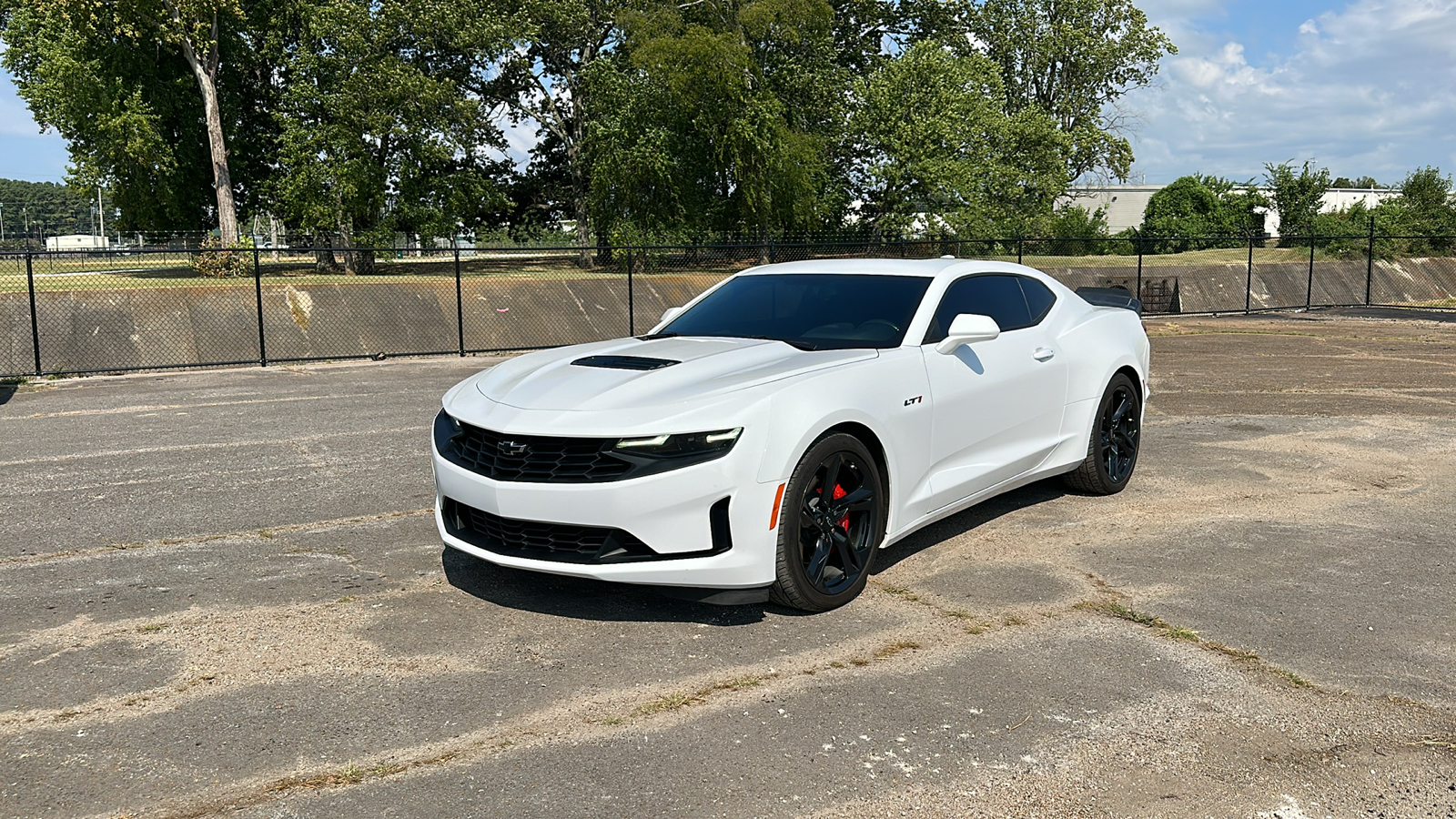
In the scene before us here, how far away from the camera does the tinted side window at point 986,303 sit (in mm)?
5625

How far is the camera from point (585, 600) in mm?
4965

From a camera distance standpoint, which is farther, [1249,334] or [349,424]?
[1249,334]

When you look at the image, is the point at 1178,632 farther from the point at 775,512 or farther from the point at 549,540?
the point at 549,540

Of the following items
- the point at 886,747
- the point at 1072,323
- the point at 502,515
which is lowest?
the point at 886,747

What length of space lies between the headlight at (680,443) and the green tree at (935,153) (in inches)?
1373

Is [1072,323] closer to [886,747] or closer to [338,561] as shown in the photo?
[886,747]

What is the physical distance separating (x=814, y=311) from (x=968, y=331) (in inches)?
35.3

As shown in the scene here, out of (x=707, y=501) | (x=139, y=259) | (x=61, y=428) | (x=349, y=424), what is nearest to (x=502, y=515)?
(x=707, y=501)

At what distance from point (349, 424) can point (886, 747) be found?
8016 millimetres

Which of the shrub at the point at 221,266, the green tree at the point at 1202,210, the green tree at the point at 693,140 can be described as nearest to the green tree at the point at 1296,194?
the green tree at the point at 1202,210

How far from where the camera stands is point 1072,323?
663 cm

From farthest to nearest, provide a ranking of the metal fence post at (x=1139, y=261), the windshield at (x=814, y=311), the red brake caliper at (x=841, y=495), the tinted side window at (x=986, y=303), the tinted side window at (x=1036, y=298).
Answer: the metal fence post at (x=1139, y=261) → the tinted side window at (x=1036, y=298) → the tinted side window at (x=986, y=303) → the windshield at (x=814, y=311) → the red brake caliper at (x=841, y=495)

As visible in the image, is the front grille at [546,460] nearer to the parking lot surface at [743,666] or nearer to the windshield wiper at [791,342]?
the parking lot surface at [743,666]

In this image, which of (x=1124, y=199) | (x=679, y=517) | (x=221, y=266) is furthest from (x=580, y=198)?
(x=1124, y=199)
